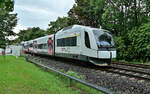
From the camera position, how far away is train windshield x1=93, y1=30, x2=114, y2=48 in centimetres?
1055

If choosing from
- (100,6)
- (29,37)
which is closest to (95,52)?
(100,6)

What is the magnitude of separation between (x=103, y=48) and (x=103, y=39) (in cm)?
90

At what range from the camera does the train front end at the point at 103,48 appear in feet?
33.6

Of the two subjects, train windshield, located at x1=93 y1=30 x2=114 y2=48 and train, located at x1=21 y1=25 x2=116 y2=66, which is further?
train windshield, located at x1=93 y1=30 x2=114 y2=48

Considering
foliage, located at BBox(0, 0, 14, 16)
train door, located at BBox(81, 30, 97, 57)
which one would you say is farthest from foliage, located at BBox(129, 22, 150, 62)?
foliage, located at BBox(0, 0, 14, 16)

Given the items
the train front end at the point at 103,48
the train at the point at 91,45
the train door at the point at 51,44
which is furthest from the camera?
the train door at the point at 51,44

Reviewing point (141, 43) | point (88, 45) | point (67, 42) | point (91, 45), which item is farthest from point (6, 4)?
point (141, 43)

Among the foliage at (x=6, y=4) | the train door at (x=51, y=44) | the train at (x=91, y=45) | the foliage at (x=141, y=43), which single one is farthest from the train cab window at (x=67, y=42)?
the foliage at (x=6, y=4)

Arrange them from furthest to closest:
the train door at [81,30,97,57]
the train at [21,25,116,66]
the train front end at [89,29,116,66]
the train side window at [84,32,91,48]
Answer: the train side window at [84,32,91,48] < the train door at [81,30,97,57] < the train at [21,25,116,66] < the train front end at [89,29,116,66]

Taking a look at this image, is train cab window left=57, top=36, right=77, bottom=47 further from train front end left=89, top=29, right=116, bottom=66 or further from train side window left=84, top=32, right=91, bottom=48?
train front end left=89, top=29, right=116, bottom=66

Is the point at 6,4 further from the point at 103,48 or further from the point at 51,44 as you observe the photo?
the point at 51,44

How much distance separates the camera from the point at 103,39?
11.0 metres

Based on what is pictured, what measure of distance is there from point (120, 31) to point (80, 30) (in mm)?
11390

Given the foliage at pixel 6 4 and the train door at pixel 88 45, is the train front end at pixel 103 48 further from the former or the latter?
the foliage at pixel 6 4
